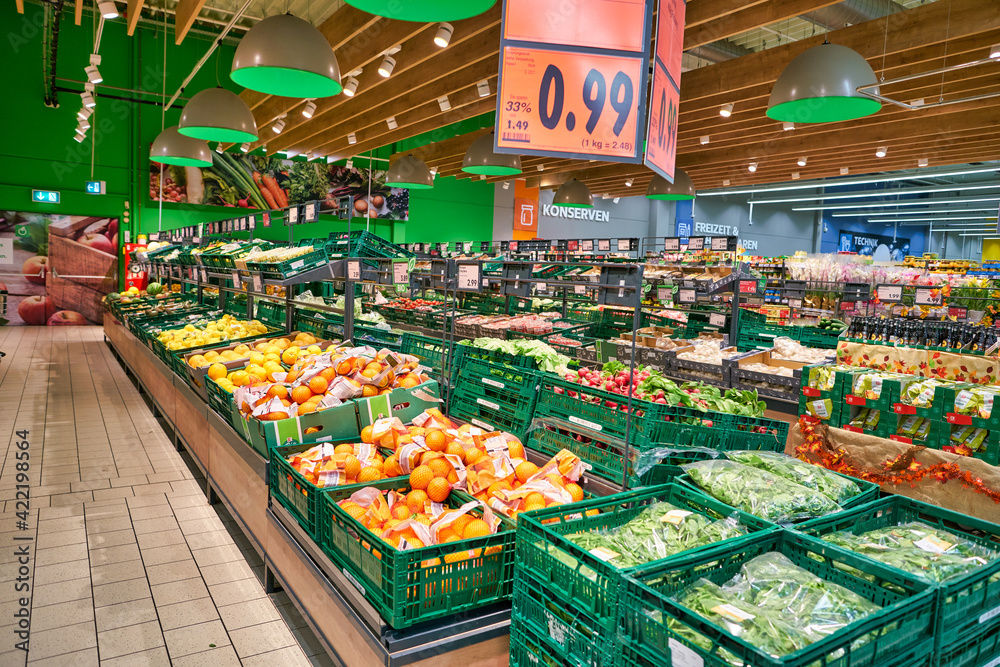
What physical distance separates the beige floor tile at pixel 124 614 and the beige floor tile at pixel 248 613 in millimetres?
324

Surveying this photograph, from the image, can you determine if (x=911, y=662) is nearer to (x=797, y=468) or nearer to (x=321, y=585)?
(x=797, y=468)

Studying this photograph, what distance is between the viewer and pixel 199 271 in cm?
759

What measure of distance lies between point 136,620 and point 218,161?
13.5 metres

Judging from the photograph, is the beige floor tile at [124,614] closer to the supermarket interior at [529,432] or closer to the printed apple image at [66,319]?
the supermarket interior at [529,432]

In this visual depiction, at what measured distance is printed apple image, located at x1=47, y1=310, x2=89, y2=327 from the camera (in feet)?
44.2

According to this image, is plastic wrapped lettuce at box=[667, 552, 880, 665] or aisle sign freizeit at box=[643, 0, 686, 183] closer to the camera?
plastic wrapped lettuce at box=[667, 552, 880, 665]

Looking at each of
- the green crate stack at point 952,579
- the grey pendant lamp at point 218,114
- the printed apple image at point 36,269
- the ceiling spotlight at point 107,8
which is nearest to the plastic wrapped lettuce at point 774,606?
the green crate stack at point 952,579

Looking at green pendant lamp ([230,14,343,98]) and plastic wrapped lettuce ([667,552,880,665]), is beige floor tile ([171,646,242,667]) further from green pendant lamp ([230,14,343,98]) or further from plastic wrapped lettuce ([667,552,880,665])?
green pendant lamp ([230,14,343,98])

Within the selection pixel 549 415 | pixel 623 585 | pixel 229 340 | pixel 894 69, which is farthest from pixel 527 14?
pixel 894 69

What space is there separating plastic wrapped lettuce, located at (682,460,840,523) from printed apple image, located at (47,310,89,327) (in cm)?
1559

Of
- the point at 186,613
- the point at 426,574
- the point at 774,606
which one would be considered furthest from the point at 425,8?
the point at 186,613

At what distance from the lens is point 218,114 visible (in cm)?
447

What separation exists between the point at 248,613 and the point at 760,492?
95.1 inches

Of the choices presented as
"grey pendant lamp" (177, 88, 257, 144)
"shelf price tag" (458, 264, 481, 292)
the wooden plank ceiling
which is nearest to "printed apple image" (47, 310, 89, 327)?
the wooden plank ceiling
